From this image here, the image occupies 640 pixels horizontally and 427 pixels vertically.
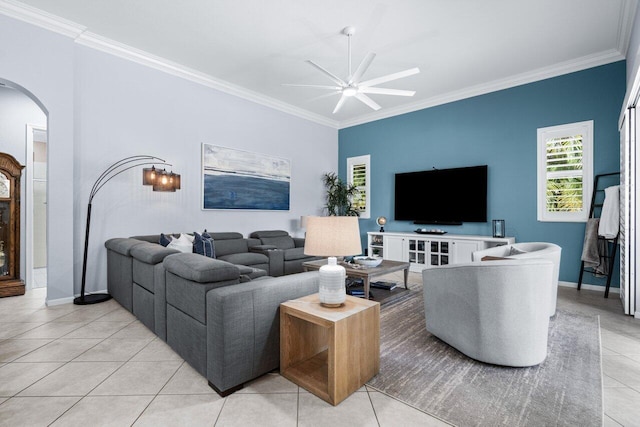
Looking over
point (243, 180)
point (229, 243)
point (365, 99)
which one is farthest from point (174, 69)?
point (365, 99)

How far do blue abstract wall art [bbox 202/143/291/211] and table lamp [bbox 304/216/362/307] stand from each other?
3.53 m

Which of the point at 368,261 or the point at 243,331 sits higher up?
the point at 368,261

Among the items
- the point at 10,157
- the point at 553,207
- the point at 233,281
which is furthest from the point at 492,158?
the point at 10,157

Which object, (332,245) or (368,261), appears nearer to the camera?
(332,245)

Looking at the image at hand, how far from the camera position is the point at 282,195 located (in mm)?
6129

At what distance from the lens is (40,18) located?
3361 mm

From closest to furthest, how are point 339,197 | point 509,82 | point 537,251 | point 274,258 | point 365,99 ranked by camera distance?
point 537,251, point 365,99, point 274,258, point 509,82, point 339,197

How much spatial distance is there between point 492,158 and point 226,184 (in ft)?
14.5

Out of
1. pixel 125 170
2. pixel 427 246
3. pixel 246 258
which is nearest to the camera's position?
pixel 125 170

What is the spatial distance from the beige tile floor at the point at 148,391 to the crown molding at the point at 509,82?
353 centimetres

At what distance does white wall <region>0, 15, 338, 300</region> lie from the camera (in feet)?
11.3

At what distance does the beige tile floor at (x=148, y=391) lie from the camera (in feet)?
5.39

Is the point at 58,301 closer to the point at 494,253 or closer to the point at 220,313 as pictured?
the point at 220,313

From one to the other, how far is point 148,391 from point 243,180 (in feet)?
13.0
